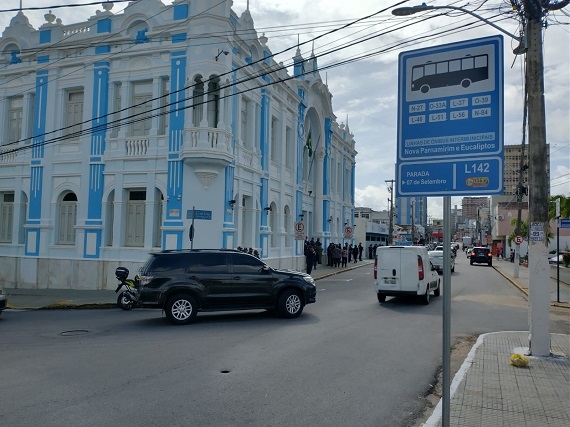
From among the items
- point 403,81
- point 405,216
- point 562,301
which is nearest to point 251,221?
Answer: point 562,301

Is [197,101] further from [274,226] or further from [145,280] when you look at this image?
[145,280]

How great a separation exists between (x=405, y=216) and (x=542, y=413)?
337 feet

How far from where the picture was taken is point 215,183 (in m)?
20.7

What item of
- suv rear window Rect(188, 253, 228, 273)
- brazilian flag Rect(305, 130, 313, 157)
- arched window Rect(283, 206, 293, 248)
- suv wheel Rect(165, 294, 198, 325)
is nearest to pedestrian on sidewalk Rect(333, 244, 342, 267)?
arched window Rect(283, 206, 293, 248)

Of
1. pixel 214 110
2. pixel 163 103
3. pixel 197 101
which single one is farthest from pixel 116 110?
pixel 214 110

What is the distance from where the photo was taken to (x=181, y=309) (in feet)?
40.5

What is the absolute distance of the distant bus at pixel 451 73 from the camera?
3891 millimetres

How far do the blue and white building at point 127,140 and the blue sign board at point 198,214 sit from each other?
0.11 metres

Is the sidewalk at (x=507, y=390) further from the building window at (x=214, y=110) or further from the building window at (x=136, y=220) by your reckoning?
the building window at (x=136, y=220)

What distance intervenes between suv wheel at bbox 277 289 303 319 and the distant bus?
9644mm

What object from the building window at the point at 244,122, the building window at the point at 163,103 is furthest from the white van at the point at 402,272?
the building window at the point at 163,103

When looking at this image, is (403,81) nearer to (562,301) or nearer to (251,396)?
(251,396)

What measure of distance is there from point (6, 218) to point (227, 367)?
2068 cm

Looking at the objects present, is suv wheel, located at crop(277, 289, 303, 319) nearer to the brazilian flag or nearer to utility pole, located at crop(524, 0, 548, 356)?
utility pole, located at crop(524, 0, 548, 356)
